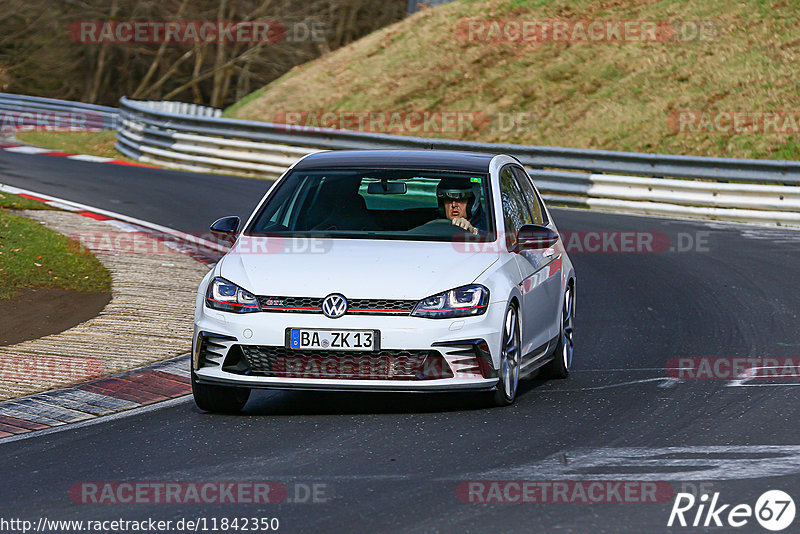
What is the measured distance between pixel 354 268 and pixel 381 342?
509mm

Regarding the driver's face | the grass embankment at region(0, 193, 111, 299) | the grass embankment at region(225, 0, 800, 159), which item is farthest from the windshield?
the grass embankment at region(225, 0, 800, 159)

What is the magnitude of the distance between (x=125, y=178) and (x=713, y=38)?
15.5 metres

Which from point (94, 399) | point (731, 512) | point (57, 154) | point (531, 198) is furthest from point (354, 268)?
point (57, 154)

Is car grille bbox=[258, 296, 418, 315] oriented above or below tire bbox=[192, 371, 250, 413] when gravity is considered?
above

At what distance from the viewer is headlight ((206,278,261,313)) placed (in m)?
7.82

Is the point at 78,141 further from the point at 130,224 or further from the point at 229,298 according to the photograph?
the point at 229,298

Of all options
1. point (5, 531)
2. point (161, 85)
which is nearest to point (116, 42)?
point (161, 85)

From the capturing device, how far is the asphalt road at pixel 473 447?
19.1ft

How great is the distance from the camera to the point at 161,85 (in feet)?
183

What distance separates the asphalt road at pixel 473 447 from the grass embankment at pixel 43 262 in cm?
443

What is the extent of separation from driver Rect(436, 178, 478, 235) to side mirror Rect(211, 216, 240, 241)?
1.34 meters

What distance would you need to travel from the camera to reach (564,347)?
9.55 m

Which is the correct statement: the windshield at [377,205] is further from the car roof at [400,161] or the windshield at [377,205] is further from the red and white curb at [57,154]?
the red and white curb at [57,154]

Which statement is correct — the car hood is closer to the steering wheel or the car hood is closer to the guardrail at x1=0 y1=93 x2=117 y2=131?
the steering wheel
